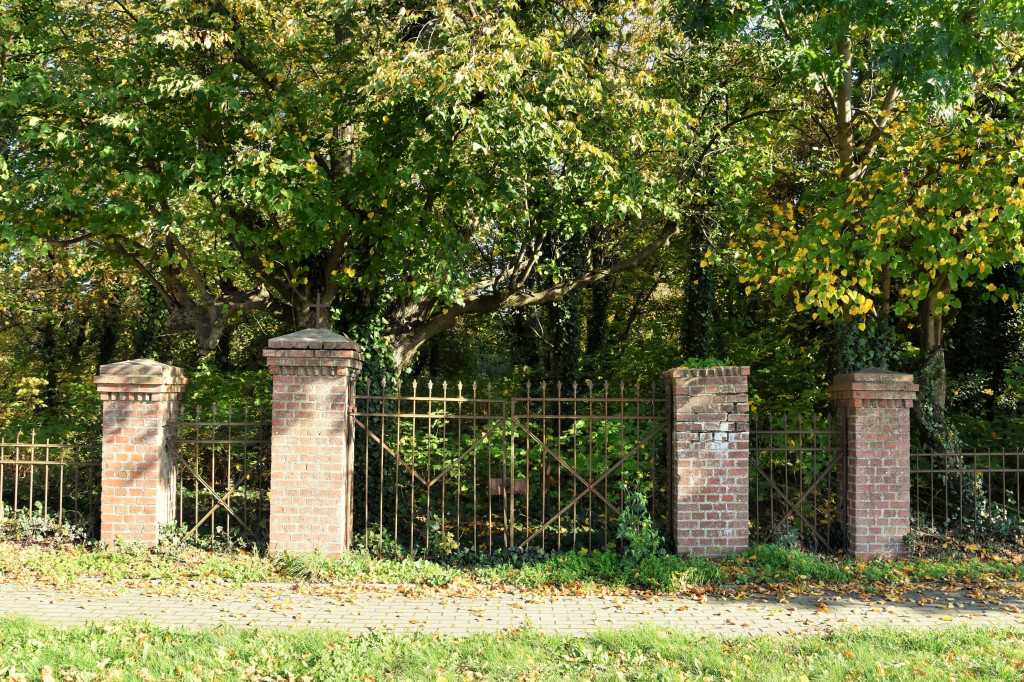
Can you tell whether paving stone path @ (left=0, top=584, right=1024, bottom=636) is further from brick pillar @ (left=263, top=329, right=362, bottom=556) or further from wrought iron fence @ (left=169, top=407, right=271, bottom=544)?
wrought iron fence @ (left=169, top=407, right=271, bottom=544)

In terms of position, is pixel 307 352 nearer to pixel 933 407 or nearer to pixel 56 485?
pixel 56 485

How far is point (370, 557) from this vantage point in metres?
7.69

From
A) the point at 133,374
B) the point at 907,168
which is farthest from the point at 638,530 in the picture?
the point at 133,374

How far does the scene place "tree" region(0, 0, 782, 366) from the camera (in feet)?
28.6

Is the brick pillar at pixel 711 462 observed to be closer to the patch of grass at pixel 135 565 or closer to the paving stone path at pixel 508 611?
the paving stone path at pixel 508 611

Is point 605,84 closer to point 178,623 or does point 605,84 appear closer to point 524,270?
point 524,270

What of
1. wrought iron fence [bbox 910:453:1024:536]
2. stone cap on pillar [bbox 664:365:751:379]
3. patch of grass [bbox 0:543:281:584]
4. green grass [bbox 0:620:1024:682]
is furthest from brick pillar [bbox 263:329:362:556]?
wrought iron fence [bbox 910:453:1024:536]

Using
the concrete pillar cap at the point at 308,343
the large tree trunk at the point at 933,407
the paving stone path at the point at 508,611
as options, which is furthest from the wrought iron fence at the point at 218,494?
the large tree trunk at the point at 933,407

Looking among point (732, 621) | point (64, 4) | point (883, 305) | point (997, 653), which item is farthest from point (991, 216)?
point (64, 4)

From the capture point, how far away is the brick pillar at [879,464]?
7750mm

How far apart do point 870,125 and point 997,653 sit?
7.84 m

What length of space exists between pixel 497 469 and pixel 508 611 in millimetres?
4407

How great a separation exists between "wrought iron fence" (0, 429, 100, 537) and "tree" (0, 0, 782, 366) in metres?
2.73

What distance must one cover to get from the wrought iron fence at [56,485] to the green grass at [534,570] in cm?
79
